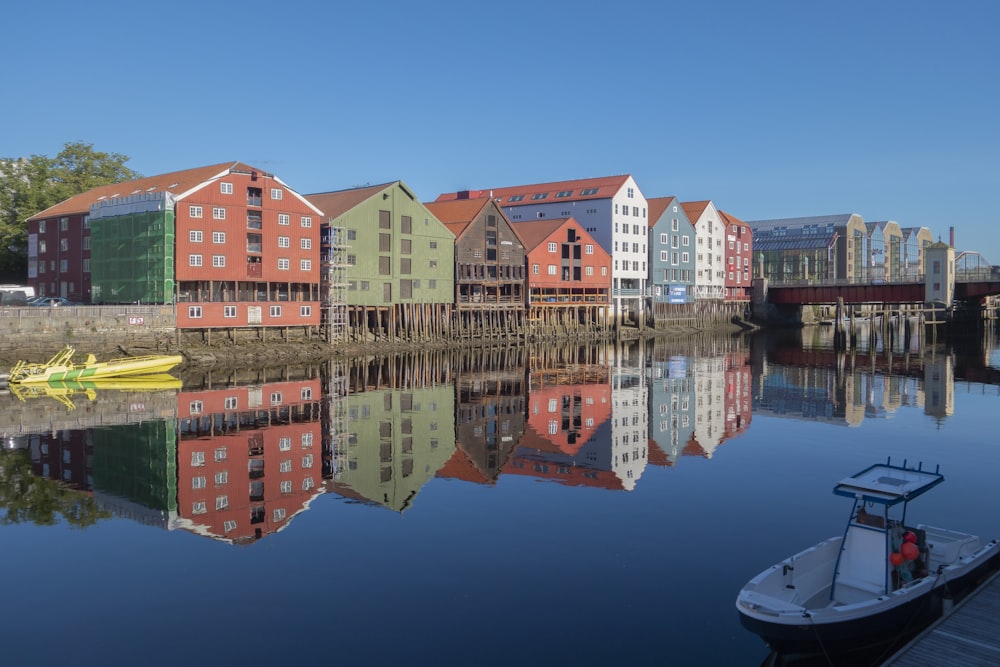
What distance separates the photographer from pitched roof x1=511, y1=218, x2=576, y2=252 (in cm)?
9194

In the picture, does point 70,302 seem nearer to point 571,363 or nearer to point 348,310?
point 348,310

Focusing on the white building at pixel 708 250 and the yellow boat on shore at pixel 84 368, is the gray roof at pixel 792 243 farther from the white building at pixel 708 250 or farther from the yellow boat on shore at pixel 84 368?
the yellow boat on shore at pixel 84 368

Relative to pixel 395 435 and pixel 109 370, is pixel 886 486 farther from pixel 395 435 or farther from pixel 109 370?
pixel 109 370

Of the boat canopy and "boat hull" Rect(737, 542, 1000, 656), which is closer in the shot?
"boat hull" Rect(737, 542, 1000, 656)

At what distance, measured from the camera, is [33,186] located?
260 feet

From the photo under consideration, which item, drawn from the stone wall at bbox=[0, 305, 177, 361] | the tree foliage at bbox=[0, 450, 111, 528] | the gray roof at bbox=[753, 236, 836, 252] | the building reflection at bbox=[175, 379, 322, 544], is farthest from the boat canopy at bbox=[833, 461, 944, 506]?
the gray roof at bbox=[753, 236, 836, 252]

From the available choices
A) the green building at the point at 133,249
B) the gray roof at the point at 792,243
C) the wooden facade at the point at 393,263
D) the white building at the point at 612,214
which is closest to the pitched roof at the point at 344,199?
the wooden facade at the point at 393,263

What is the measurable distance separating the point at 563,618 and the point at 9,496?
17156 millimetres

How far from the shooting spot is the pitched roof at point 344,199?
2822 inches

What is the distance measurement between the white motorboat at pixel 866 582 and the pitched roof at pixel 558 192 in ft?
293

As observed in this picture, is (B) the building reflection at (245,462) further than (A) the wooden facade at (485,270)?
No

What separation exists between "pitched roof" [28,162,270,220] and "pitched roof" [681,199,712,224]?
7411 centimetres

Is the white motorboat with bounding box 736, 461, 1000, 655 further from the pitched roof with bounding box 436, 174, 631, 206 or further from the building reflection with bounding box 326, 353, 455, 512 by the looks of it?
the pitched roof with bounding box 436, 174, 631, 206

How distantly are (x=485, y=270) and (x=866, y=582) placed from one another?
2878 inches
